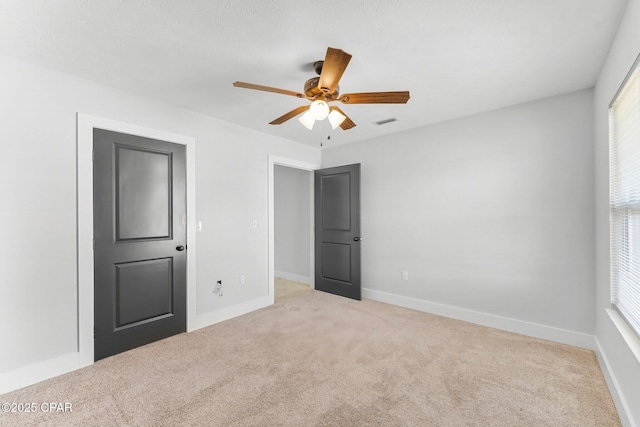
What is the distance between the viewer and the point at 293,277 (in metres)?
5.59

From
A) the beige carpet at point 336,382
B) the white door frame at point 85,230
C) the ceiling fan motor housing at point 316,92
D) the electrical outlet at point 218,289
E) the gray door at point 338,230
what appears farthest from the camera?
the gray door at point 338,230

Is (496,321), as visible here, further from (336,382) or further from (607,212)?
(336,382)

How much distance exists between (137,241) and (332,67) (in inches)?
95.5

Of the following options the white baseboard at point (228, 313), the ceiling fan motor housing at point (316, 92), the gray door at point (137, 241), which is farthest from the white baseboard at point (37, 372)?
the ceiling fan motor housing at point (316, 92)

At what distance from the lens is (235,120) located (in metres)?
3.49

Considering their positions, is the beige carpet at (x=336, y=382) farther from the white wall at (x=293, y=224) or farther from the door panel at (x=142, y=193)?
the white wall at (x=293, y=224)

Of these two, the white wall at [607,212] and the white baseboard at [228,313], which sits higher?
the white wall at [607,212]

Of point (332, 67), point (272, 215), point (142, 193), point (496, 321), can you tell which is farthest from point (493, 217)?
point (142, 193)

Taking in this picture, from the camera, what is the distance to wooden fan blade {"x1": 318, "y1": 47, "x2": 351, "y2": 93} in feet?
5.29

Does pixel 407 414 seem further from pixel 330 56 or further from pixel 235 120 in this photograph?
pixel 235 120

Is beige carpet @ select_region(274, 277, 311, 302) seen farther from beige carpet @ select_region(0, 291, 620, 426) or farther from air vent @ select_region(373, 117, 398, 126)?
air vent @ select_region(373, 117, 398, 126)

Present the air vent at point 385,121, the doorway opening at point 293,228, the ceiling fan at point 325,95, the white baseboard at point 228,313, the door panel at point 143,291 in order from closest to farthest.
Answer: the ceiling fan at point 325,95 < the door panel at point 143,291 < the white baseboard at point 228,313 < the air vent at point 385,121 < the doorway opening at point 293,228

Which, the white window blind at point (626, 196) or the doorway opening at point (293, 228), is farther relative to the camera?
the doorway opening at point (293, 228)

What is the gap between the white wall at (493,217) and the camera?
2.74 m
